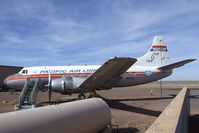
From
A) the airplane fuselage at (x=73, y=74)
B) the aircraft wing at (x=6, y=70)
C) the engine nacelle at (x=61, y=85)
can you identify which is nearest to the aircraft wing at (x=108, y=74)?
the engine nacelle at (x=61, y=85)

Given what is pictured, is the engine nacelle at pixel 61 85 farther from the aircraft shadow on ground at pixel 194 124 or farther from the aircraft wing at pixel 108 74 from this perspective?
the aircraft shadow on ground at pixel 194 124

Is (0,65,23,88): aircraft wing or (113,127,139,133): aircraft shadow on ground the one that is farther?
(0,65,23,88): aircraft wing

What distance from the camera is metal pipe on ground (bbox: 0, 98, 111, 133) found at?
5.70m

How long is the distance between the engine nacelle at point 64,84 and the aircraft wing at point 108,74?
52 centimetres

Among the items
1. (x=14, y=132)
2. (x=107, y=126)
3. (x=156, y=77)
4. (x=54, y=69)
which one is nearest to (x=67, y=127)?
(x=14, y=132)

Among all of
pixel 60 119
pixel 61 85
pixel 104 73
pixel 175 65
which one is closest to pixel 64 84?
pixel 61 85

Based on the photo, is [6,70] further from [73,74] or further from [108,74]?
[108,74]

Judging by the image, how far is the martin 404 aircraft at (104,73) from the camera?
23312 mm

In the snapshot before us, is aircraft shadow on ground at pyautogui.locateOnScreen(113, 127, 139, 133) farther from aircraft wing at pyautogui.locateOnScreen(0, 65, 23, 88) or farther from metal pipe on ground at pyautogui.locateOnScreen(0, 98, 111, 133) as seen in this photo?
aircraft wing at pyautogui.locateOnScreen(0, 65, 23, 88)

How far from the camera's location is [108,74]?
2378 cm

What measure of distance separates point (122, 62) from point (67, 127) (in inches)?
584

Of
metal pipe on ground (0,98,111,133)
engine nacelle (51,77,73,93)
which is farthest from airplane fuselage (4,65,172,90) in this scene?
metal pipe on ground (0,98,111,133)

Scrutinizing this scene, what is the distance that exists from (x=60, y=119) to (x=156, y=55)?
25348mm

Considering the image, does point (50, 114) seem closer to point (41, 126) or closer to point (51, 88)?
point (41, 126)
